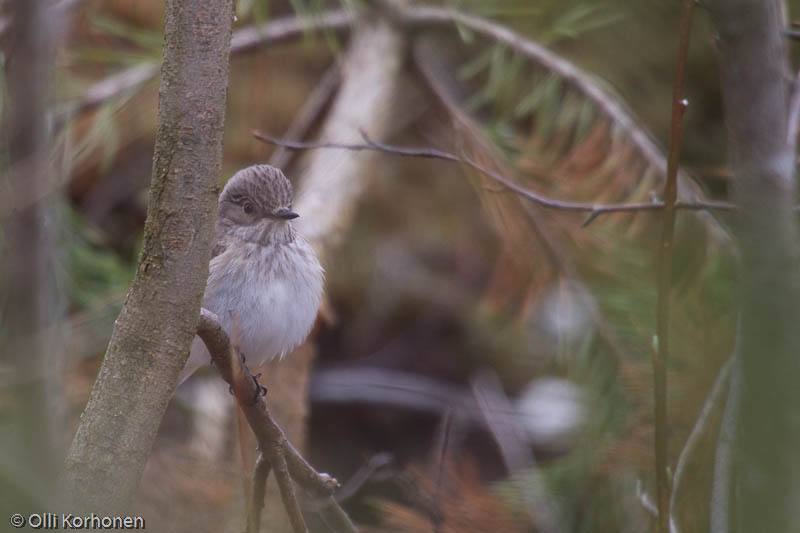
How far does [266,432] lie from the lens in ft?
4.66

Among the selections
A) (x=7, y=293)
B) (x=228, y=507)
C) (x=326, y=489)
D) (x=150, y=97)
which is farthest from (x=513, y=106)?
(x=7, y=293)

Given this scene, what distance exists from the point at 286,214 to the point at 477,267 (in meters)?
2.14

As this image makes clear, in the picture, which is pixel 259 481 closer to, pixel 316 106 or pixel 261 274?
pixel 261 274

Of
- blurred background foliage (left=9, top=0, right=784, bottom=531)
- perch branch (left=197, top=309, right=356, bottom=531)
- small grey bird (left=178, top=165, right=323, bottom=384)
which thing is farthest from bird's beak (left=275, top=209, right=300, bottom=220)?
perch branch (left=197, top=309, right=356, bottom=531)

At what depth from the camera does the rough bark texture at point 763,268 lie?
1021 millimetres

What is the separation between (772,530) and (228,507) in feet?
4.68

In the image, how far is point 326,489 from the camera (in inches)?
57.9

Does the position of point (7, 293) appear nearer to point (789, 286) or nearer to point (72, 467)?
point (72, 467)

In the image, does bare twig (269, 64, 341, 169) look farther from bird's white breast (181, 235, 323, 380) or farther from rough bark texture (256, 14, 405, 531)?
bird's white breast (181, 235, 323, 380)

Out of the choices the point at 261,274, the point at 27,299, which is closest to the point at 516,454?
the point at 261,274

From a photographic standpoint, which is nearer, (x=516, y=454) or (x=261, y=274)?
(x=261, y=274)

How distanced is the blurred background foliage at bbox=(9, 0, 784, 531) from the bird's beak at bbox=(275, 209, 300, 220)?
285 mm

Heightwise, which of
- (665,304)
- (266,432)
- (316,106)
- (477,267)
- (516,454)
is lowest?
(516,454)

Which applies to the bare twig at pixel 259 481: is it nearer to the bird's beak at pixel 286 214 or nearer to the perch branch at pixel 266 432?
the perch branch at pixel 266 432
